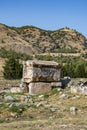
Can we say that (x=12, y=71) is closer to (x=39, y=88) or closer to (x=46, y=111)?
Answer: (x=39, y=88)

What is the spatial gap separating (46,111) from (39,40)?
8839cm

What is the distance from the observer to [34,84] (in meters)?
18.9

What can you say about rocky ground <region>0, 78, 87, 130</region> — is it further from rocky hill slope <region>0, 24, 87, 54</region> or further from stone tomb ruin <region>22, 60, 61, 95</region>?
rocky hill slope <region>0, 24, 87, 54</region>

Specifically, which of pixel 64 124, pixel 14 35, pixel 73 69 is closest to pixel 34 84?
pixel 64 124

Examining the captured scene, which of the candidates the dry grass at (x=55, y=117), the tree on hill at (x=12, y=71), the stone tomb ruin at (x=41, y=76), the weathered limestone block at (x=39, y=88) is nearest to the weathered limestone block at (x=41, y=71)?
the stone tomb ruin at (x=41, y=76)

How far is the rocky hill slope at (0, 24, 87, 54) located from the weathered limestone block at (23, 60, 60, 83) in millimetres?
63517

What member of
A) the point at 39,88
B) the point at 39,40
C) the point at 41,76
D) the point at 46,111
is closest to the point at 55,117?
the point at 46,111

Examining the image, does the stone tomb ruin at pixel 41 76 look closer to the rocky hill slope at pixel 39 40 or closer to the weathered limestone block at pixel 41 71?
the weathered limestone block at pixel 41 71

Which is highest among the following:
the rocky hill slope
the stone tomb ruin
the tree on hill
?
the rocky hill slope

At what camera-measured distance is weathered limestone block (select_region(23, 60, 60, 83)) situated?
18844mm

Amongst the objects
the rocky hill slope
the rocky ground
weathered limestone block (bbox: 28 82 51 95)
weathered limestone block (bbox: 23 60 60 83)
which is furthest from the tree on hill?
the rocky hill slope

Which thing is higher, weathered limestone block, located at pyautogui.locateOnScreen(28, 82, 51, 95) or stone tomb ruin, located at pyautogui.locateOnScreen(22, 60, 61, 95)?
stone tomb ruin, located at pyautogui.locateOnScreen(22, 60, 61, 95)

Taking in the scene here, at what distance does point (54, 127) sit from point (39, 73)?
701 centimetres

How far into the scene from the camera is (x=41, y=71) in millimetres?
18922
